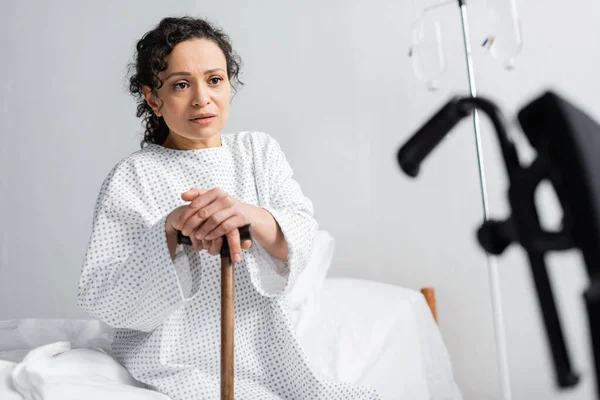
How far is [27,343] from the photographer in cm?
166

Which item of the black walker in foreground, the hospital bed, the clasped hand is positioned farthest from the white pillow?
the black walker in foreground

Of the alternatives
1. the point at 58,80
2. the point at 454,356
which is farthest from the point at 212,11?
the point at 454,356

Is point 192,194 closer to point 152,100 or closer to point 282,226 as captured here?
point 282,226

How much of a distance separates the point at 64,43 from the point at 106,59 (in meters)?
0.16

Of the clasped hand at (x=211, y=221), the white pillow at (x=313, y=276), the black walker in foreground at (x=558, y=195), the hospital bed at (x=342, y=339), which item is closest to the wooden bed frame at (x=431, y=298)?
the hospital bed at (x=342, y=339)

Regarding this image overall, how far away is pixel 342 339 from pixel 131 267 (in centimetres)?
80

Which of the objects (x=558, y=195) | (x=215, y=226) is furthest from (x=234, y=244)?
(x=558, y=195)

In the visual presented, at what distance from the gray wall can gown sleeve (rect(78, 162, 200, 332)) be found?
4.30 ft

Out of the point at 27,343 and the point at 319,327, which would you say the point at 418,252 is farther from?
the point at 27,343

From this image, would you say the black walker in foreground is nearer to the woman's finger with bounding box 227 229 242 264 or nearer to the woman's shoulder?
the woman's finger with bounding box 227 229 242 264

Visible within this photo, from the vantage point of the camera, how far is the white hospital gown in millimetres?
1155

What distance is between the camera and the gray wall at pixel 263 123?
247cm

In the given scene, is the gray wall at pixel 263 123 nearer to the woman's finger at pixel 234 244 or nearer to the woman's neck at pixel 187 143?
the woman's neck at pixel 187 143

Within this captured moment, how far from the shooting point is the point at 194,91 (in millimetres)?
1328
